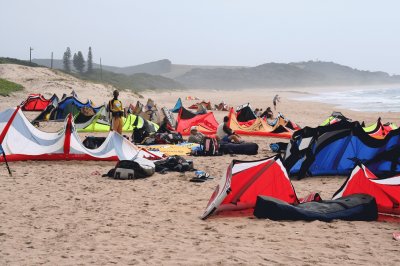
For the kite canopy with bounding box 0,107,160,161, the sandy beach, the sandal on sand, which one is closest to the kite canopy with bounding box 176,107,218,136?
the kite canopy with bounding box 0,107,160,161

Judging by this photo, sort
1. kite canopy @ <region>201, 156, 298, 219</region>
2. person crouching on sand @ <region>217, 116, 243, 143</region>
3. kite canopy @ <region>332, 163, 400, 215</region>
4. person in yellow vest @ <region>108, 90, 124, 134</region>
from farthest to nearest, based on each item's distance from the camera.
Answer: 1. person in yellow vest @ <region>108, 90, 124, 134</region>
2. person crouching on sand @ <region>217, 116, 243, 143</region>
3. kite canopy @ <region>201, 156, 298, 219</region>
4. kite canopy @ <region>332, 163, 400, 215</region>

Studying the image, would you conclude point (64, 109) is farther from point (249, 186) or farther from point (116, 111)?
point (249, 186)

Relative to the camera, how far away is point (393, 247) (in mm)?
5270

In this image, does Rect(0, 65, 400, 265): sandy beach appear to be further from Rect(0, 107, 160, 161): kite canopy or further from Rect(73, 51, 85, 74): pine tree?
Rect(73, 51, 85, 74): pine tree

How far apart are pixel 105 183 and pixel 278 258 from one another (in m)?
4.76

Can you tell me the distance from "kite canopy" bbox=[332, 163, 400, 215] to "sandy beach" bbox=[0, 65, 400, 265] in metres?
0.32

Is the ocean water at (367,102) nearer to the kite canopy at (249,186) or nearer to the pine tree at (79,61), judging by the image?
the kite canopy at (249,186)

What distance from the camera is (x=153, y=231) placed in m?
6.00

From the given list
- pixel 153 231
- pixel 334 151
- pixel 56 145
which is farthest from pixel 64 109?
pixel 153 231

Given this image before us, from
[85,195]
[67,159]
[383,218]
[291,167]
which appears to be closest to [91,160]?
[67,159]

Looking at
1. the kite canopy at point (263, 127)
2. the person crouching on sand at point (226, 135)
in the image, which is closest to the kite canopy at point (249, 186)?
the person crouching on sand at point (226, 135)

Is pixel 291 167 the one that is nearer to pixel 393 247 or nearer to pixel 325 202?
pixel 325 202

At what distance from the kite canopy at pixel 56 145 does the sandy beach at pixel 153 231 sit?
66.6 inches

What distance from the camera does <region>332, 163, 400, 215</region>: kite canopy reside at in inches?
255
